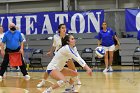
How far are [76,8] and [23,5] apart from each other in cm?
339

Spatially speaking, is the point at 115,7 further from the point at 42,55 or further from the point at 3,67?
the point at 3,67

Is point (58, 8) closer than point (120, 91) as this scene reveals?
No

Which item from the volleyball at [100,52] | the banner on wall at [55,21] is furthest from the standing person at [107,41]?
the volleyball at [100,52]

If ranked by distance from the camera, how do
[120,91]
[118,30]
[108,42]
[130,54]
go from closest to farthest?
[120,91], [108,42], [130,54], [118,30]

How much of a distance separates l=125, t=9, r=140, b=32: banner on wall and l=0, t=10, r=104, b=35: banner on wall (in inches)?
48.3

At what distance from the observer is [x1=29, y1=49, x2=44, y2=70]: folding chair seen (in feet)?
54.1

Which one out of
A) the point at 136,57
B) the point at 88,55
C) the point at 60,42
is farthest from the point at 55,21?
the point at 60,42

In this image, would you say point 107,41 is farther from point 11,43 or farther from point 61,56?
point 61,56

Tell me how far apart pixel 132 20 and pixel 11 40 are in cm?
724

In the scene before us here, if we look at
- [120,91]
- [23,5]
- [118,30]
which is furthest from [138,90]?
[23,5]

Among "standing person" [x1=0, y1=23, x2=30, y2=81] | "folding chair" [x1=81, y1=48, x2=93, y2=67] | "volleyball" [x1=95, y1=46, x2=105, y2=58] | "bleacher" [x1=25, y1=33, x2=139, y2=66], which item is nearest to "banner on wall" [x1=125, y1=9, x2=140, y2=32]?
"bleacher" [x1=25, y1=33, x2=139, y2=66]

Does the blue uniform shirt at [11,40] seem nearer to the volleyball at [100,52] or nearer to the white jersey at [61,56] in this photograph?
A: the volleyball at [100,52]

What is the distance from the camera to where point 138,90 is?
8.09m

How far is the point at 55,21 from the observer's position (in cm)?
1714
